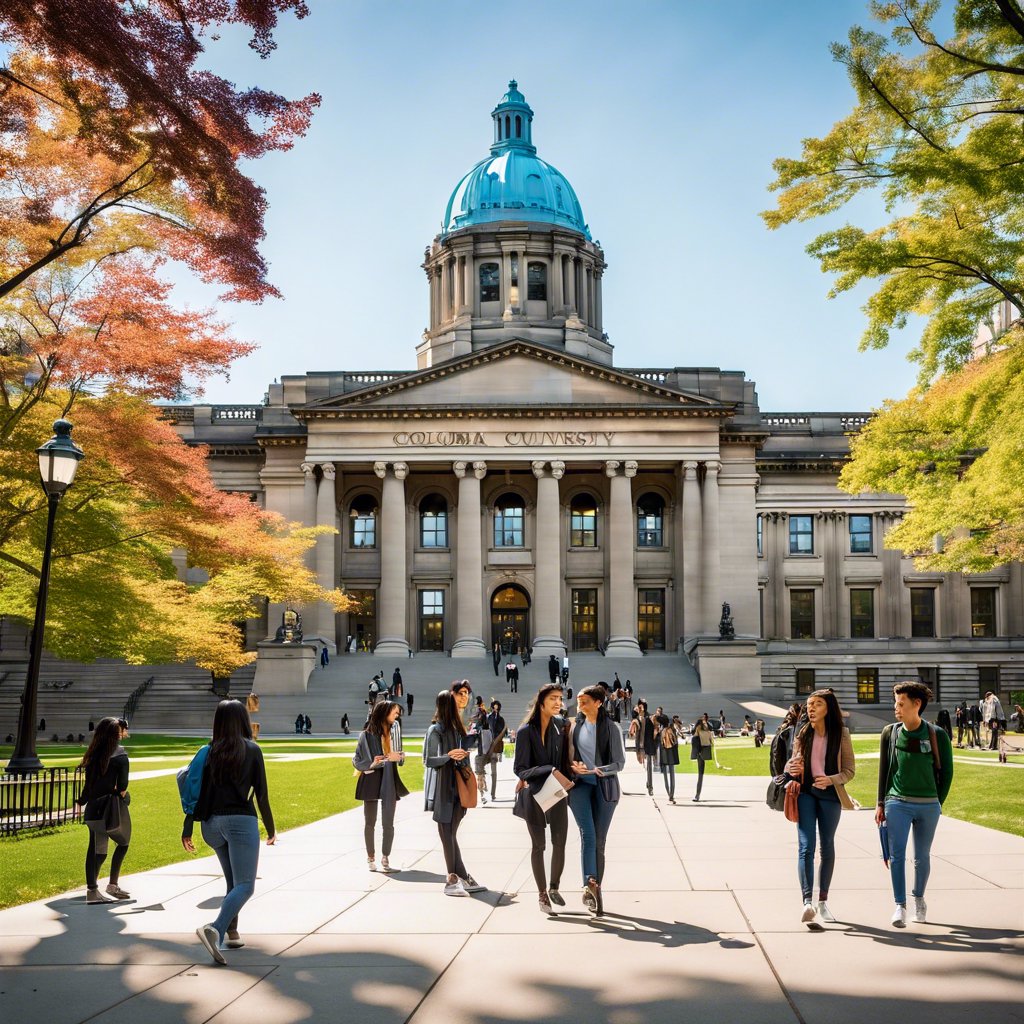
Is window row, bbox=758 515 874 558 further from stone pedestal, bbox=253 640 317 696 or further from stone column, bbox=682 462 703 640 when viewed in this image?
stone pedestal, bbox=253 640 317 696

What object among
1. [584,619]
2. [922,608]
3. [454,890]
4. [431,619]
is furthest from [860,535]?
[454,890]

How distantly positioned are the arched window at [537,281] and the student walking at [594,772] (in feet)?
240

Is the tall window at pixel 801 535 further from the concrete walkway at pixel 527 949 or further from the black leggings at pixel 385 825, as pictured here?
the black leggings at pixel 385 825

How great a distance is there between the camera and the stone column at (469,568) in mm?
61719

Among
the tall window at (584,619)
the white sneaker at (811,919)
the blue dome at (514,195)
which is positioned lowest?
the white sneaker at (811,919)

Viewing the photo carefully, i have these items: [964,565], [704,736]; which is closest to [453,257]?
[964,565]

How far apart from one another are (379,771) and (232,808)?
4.67m

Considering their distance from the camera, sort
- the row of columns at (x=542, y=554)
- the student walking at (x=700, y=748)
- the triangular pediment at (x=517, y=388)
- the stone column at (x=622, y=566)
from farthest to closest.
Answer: the triangular pediment at (x=517, y=388) < the row of columns at (x=542, y=554) < the stone column at (x=622, y=566) < the student walking at (x=700, y=748)

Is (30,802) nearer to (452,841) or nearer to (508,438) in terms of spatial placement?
(452,841)

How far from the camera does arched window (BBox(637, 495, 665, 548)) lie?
68.2 meters

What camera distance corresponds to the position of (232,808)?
9.31m

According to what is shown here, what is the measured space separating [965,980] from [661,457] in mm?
55734

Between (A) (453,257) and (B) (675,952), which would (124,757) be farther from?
(A) (453,257)

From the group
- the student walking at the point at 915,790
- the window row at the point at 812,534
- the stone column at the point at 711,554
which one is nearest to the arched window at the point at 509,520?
the stone column at the point at 711,554
